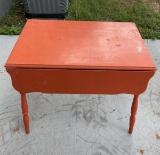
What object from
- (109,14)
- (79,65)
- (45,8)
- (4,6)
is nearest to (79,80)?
(79,65)

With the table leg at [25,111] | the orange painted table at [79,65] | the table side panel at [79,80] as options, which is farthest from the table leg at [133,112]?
the table leg at [25,111]

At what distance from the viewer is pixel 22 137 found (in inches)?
74.4

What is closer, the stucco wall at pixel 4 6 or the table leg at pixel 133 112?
the table leg at pixel 133 112

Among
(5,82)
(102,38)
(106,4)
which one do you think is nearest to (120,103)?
(102,38)

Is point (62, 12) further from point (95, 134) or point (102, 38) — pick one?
point (95, 134)

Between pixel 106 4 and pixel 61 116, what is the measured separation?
2534 mm

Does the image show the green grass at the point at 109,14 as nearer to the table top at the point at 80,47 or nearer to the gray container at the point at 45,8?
the gray container at the point at 45,8

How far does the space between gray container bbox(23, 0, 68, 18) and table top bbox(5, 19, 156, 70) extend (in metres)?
1.47

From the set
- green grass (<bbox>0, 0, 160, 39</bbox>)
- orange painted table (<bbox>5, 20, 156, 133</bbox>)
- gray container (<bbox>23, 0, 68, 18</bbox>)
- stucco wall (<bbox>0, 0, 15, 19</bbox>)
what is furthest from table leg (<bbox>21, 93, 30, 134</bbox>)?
stucco wall (<bbox>0, 0, 15, 19</bbox>)

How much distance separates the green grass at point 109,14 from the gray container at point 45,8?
16 cm

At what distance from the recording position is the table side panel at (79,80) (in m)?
1.59

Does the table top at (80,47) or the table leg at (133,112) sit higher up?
the table top at (80,47)

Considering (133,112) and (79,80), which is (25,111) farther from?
(133,112)

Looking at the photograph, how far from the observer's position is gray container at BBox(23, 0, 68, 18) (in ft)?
11.3
